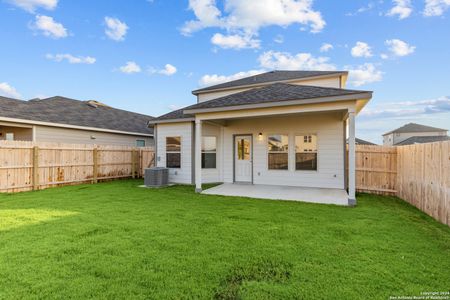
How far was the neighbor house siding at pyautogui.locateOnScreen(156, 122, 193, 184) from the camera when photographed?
1069 centimetres

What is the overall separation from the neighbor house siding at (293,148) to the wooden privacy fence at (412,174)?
2.89 ft

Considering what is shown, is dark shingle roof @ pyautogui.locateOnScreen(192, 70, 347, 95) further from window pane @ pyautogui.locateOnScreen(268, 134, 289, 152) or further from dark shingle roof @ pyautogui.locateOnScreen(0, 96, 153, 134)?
dark shingle roof @ pyautogui.locateOnScreen(0, 96, 153, 134)

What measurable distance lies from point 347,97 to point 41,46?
18.6 metres

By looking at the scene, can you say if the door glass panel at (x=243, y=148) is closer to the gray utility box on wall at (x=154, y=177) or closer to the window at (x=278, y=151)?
the window at (x=278, y=151)

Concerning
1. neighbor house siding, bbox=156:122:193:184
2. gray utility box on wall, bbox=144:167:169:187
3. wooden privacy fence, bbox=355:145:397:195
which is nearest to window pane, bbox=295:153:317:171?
wooden privacy fence, bbox=355:145:397:195

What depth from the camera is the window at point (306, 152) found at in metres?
9.25

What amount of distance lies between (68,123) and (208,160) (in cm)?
875

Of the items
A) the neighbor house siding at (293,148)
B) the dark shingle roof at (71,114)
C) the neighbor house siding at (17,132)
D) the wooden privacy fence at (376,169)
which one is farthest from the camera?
the neighbor house siding at (17,132)

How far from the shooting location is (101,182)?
38.2 ft

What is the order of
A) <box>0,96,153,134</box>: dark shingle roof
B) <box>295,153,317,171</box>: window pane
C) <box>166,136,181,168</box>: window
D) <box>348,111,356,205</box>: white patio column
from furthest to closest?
<box>0,96,153,134</box>: dark shingle roof < <box>166,136,181,168</box>: window < <box>295,153,317,171</box>: window pane < <box>348,111,356,205</box>: white patio column

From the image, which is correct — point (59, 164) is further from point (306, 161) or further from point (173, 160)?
point (306, 161)

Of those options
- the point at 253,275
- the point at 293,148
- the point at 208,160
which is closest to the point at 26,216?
the point at 253,275

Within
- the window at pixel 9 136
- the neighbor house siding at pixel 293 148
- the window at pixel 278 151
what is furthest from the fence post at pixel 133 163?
the window at pixel 278 151

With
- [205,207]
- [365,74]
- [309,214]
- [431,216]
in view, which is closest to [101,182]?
[205,207]
